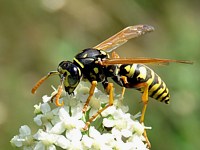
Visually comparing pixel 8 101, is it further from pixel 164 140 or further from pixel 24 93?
pixel 164 140

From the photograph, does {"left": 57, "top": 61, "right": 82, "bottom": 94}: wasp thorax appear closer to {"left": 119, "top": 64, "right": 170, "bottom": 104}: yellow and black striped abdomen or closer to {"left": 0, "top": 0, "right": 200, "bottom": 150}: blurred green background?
{"left": 119, "top": 64, "right": 170, "bottom": 104}: yellow and black striped abdomen

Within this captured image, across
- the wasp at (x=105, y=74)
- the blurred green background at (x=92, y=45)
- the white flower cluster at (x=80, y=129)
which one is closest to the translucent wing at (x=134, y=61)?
the wasp at (x=105, y=74)

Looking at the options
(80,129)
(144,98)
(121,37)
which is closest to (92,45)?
(121,37)

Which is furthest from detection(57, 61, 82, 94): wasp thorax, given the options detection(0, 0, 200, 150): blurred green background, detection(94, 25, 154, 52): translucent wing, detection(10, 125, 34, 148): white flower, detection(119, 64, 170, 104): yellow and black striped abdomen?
detection(0, 0, 200, 150): blurred green background

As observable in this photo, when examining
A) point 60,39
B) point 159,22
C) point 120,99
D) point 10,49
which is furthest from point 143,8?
point 120,99

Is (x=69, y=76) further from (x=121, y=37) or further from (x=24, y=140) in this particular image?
(x=121, y=37)

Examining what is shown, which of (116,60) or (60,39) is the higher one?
(60,39)
